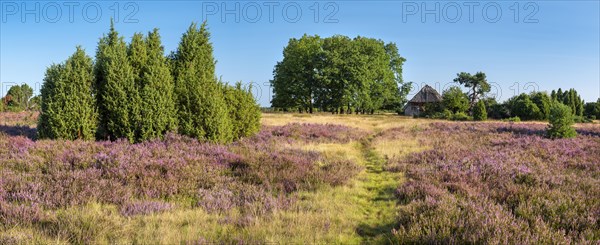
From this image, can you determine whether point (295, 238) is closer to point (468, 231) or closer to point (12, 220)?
point (468, 231)

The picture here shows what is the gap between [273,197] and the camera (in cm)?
667

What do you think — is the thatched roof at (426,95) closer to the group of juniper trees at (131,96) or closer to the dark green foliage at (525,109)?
the dark green foliage at (525,109)

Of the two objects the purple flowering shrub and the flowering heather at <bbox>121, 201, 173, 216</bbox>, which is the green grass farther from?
the purple flowering shrub

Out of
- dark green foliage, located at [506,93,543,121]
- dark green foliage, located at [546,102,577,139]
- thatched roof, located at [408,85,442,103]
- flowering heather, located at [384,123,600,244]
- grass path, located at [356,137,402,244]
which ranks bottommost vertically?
grass path, located at [356,137,402,244]

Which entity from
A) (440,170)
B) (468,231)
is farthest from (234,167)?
(468,231)

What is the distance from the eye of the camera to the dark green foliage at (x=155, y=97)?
459 inches

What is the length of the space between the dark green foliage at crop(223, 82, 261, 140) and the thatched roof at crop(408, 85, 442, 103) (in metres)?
50.1

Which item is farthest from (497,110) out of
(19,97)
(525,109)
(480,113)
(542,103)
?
(19,97)

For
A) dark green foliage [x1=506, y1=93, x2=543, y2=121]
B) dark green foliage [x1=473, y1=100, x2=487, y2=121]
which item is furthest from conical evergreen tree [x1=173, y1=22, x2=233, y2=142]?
dark green foliage [x1=506, y1=93, x2=543, y2=121]

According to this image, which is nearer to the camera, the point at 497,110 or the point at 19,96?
the point at 497,110

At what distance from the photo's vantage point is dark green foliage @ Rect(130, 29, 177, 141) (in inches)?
459

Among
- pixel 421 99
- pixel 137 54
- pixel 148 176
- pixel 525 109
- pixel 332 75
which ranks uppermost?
pixel 332 75

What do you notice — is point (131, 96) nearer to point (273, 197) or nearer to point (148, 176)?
point (148, 176)

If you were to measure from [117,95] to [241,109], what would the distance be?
16.9ft
